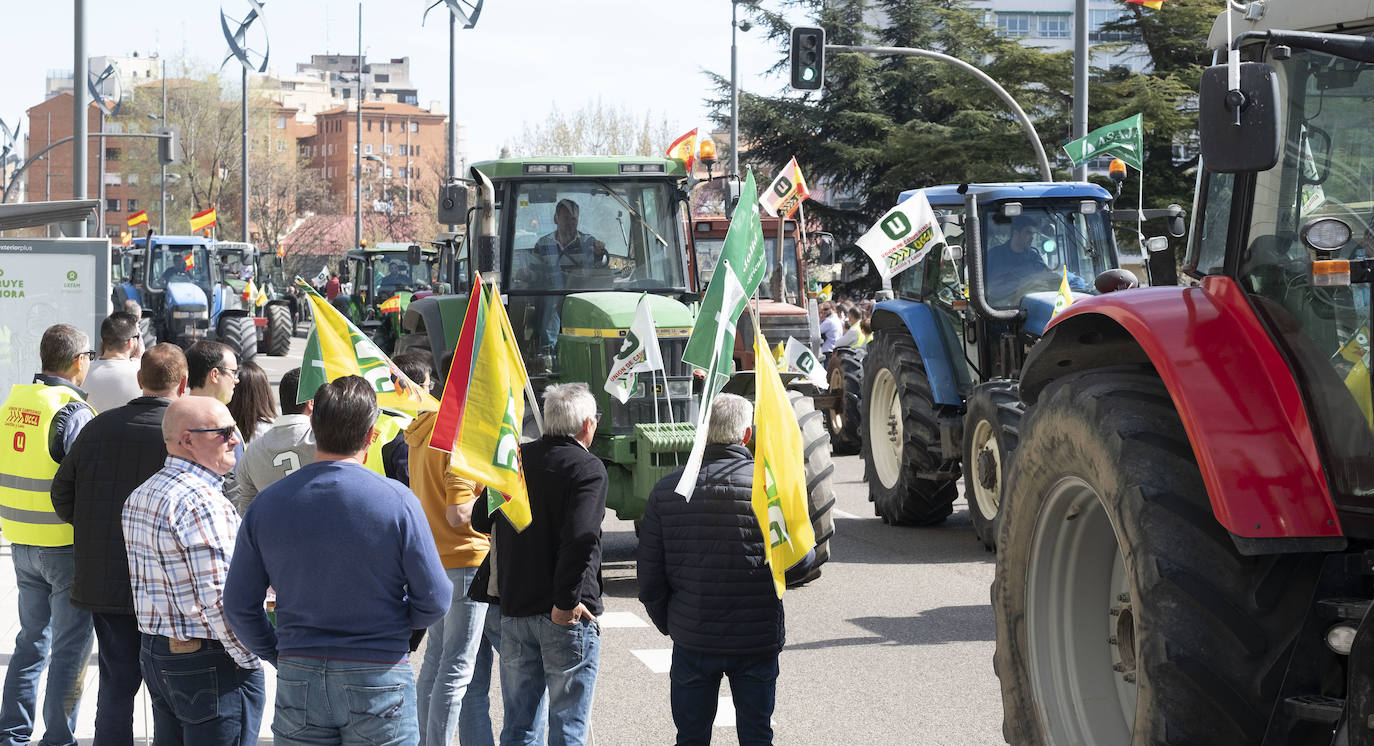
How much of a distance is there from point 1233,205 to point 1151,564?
116cm

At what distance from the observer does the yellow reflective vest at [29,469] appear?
6.30 meters

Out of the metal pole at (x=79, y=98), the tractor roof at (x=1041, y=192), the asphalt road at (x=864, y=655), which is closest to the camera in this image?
the asphalt road at (x=864, y=655)

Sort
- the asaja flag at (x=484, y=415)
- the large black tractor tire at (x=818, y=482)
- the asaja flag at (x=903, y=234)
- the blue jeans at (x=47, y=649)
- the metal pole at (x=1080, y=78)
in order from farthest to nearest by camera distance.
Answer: the metal pole at (x=1080, y=78)
the asaja flag at (x=903, y=234)
the large black tractor tire at (x=818, y=482)
the blue jeans at (x=47, y=649)
the asaja flag at (x=484, y=415)

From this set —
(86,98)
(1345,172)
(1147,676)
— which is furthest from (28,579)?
(86,98)

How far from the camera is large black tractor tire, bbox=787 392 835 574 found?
9.44 m

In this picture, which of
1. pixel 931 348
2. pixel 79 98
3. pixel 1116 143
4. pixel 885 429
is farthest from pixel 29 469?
pixel 1116 143

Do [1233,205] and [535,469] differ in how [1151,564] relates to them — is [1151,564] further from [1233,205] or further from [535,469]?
[535,469]

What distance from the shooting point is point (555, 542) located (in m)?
5.67

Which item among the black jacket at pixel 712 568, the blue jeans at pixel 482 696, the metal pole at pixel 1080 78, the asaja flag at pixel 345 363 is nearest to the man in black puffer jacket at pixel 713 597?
the black jacket at pixel 712 568

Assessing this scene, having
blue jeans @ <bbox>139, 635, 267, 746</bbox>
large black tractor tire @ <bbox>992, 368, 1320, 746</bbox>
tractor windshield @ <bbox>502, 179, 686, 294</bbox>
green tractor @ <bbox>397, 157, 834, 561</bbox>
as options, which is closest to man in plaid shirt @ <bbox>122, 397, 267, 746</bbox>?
blue jeans @ <bbox>139, 635, 267, 746</bbox>

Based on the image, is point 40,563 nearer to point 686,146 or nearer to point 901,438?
point 901,438

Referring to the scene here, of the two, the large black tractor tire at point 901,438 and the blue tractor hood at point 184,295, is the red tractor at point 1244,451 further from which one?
the blue tractor hood at point 184,295

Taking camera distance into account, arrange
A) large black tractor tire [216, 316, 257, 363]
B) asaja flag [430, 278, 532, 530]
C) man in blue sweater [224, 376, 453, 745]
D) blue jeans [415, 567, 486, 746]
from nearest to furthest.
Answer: man in blue sweater [224, 376, 453, 745]
asaja flag [430, 278, 532, 530]
blue jeans [415, 567, 486, 746]
large black tractor tire [216, 316, 257, 363]

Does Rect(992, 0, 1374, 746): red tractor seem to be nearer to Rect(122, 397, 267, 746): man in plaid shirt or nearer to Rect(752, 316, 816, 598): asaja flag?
Rect(752, 316, 816, 598): asaja flag
